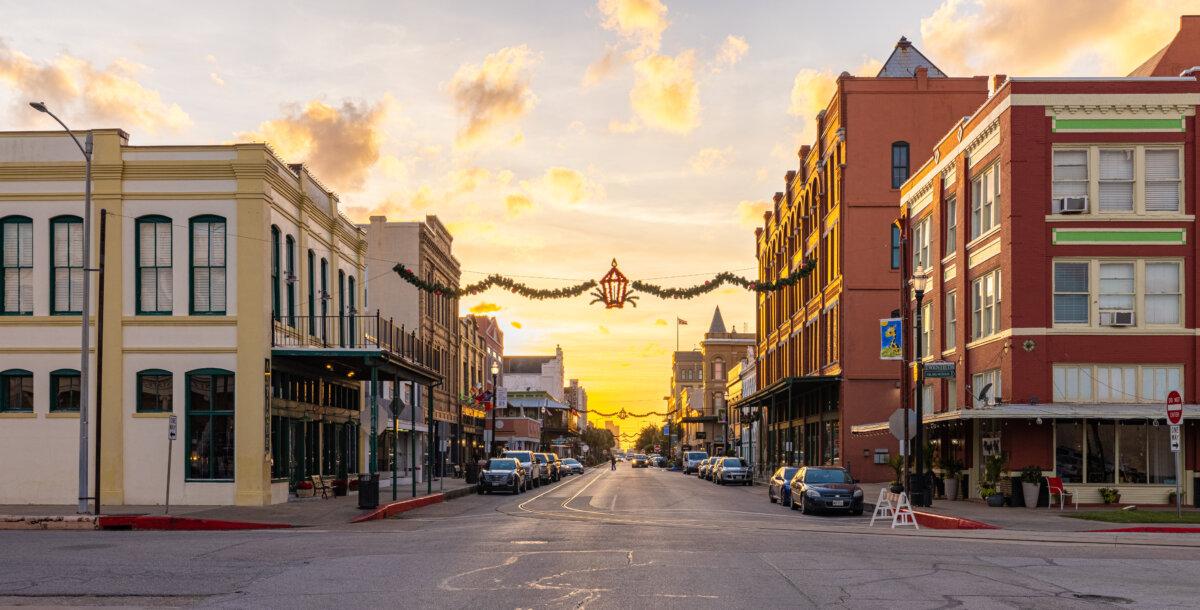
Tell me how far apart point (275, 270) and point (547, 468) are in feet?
95.4

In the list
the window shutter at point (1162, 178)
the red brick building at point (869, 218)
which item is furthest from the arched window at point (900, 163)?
the window shutter at point (1162, 178)

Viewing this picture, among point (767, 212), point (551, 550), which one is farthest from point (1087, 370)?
point (767, 212)

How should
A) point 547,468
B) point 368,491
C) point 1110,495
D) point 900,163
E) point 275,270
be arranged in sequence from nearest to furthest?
point 368,491
point 1110,495
point 275,270
point 900,163
point 547,468

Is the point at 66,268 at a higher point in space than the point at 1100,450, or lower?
higher

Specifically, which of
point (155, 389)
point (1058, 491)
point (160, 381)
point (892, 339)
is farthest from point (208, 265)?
point (1058, 491)

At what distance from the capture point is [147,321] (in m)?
32.6

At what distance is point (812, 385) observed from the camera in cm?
6178

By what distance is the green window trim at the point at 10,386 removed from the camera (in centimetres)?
3297

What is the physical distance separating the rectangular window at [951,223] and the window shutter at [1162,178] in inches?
283

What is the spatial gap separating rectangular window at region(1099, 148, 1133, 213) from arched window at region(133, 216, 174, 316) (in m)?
26.5

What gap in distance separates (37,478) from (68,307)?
481cm

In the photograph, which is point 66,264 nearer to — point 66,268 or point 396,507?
point 66,268

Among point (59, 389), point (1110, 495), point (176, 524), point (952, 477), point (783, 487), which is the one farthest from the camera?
point (952, 477)

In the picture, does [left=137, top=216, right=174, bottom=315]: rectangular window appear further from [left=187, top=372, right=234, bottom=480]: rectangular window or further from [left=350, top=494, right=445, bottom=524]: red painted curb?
[left=350, top=494, right=445, bottom=524]: red painted curb
